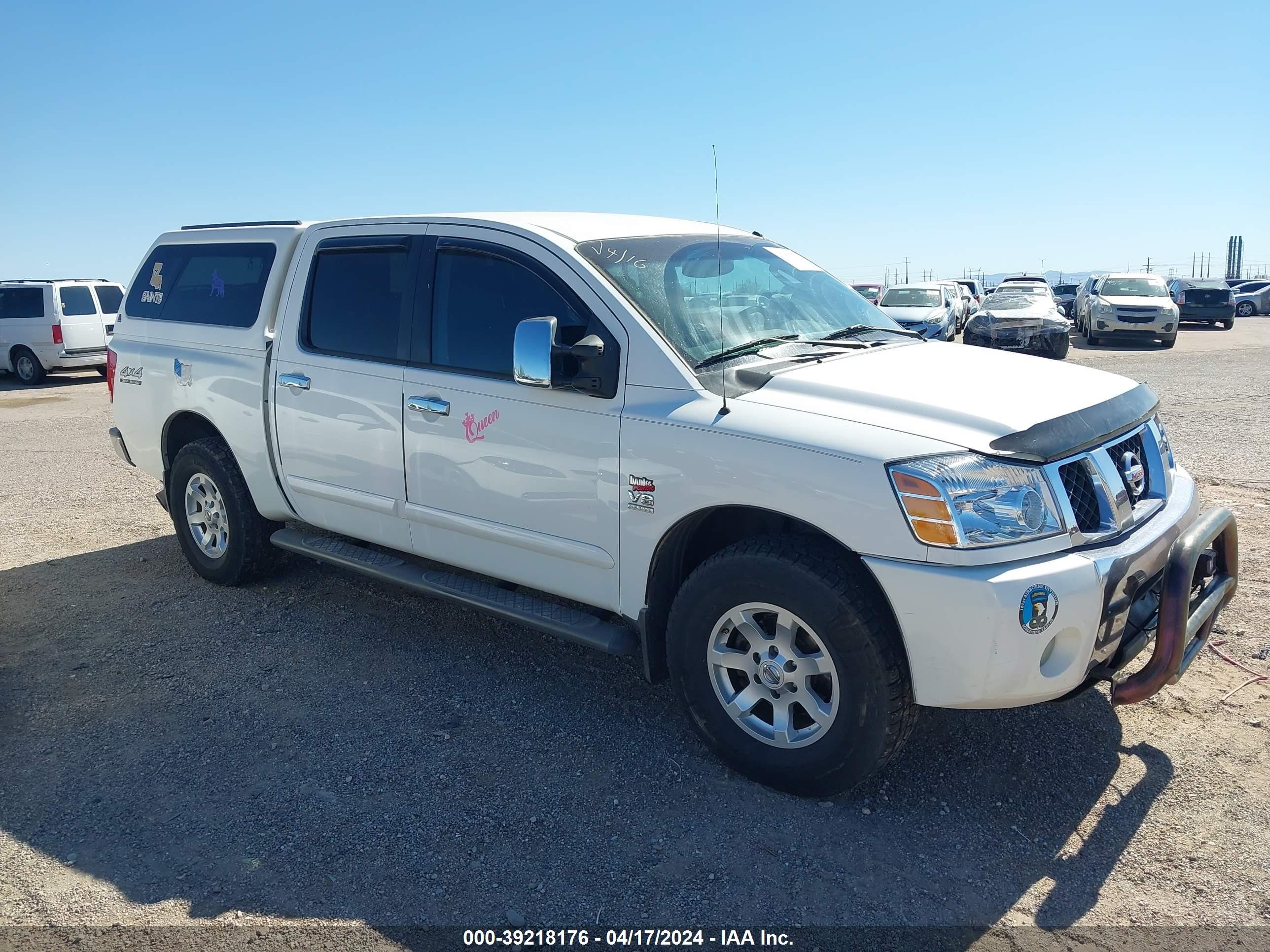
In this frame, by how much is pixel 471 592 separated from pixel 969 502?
7.36 ft

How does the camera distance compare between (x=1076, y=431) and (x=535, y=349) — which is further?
(x=535, y=349)

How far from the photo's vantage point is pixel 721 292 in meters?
3.98

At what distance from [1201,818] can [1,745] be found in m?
4.59

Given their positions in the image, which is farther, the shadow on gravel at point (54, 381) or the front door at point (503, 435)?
the shadow on gravel at point (54, 381)

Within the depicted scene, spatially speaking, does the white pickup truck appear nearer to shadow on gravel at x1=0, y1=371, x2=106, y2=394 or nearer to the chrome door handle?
the chrome door handle

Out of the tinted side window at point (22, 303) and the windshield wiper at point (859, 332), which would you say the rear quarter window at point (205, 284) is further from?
the tinted side window at point (22, 303)

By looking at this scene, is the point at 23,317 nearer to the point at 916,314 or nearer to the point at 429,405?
the point at 429,405

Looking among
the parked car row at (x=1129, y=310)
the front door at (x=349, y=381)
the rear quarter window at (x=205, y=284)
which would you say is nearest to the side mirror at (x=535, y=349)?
the front door at (x=349, y=381)

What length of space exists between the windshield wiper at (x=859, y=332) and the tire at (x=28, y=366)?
18.1m

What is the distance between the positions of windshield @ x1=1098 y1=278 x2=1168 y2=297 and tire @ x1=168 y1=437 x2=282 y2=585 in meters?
21.7

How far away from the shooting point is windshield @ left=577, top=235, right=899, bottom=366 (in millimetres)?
3781

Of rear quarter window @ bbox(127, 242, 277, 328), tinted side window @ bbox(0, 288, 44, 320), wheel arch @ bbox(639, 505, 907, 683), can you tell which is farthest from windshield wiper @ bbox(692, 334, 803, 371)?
tinted side window @ bbox(0, 288, 44, 320)

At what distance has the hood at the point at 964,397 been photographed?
3.08 m

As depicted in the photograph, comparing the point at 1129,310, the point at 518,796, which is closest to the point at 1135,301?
the point at 1129,310
